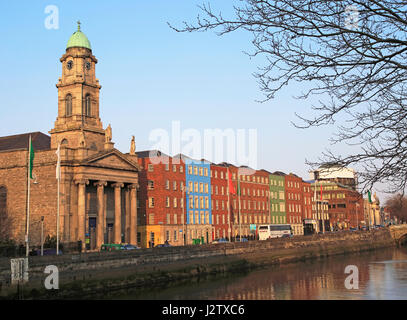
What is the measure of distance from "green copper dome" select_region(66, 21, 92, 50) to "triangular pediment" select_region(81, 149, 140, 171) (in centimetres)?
1535

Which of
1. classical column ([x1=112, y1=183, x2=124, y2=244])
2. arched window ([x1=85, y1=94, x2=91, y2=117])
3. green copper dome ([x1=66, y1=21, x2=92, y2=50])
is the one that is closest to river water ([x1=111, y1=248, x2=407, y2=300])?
classical column ([x1=112, y1=183, x2=124, y2=244])

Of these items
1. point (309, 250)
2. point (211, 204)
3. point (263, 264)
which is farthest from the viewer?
point (211, 204)

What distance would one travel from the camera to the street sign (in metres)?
33.8

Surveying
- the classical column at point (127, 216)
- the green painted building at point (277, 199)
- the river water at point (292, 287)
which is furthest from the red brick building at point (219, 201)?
the river water at point (292, 287)

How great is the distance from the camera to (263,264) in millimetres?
63938

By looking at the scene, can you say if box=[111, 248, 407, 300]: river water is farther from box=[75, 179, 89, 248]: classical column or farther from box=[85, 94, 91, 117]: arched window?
box=[85, 94, 91, 117]: arched window

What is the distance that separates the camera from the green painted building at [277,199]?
116 meters

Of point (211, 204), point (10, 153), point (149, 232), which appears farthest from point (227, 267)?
point (211, 204)

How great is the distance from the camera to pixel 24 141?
73188 mm

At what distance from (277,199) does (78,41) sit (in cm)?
6489

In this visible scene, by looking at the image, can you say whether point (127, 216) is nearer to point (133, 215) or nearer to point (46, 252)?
point (133, 215)

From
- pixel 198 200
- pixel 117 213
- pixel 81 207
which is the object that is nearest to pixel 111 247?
pixel 81 207

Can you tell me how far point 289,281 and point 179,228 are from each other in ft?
133
